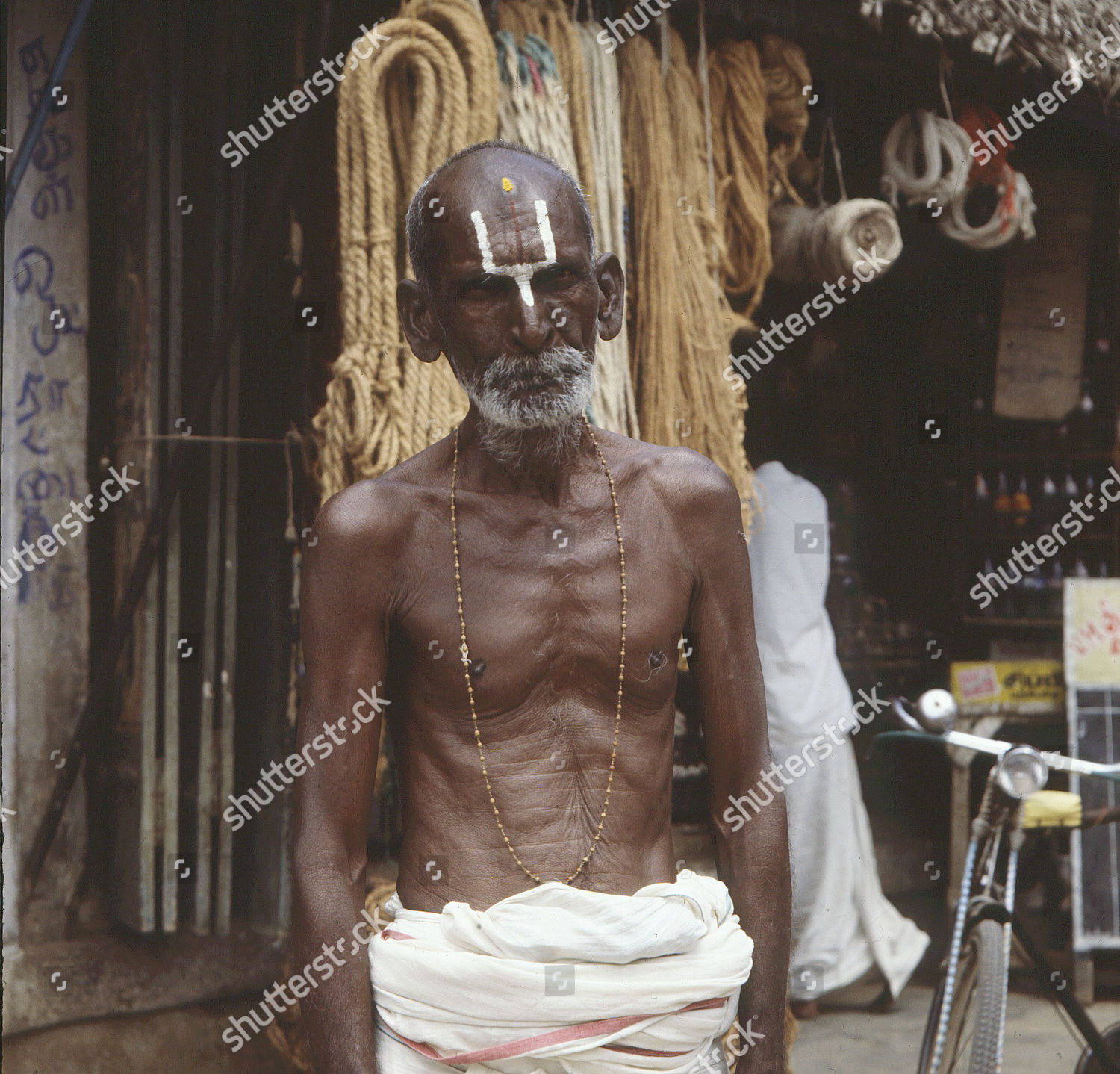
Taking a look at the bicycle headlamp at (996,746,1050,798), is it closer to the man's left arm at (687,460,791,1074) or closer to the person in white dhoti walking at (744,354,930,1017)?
the person in white dhoti walking at (744,354,930,1017)

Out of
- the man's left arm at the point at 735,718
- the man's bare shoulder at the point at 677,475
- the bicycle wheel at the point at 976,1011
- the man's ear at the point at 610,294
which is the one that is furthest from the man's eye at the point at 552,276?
the bicycle wheel at the point at 976,1011

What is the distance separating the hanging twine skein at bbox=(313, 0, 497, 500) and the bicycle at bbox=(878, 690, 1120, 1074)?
1.61 metres

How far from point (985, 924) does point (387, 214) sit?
2.57 meters

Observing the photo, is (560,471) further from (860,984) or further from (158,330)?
(860,984)

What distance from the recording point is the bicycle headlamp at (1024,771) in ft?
11.2

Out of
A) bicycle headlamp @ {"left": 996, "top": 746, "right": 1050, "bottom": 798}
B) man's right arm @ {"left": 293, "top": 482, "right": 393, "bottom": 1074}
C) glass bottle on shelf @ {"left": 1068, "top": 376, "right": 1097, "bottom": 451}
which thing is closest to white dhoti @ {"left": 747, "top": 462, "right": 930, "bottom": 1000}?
bicycle headlamp @ {"left": 996, "top": 746, "right": 1050, "bottom": 798}

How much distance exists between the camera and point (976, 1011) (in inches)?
142

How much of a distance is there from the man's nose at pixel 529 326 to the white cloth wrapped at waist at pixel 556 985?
74 cm

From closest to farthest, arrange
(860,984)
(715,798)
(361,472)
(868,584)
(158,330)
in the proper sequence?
1. (715,798)
2. (361,472)
3. (158,330)
4. (860,984)
5. (868,584)

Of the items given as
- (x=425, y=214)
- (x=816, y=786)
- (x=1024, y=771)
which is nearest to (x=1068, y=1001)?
(x=1024, y=771)

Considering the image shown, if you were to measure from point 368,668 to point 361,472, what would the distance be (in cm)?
129

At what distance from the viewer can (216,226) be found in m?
3.50

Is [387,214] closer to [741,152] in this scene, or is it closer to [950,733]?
[741,152]

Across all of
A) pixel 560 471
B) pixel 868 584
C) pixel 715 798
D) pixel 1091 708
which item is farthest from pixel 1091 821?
pixel 560 471
